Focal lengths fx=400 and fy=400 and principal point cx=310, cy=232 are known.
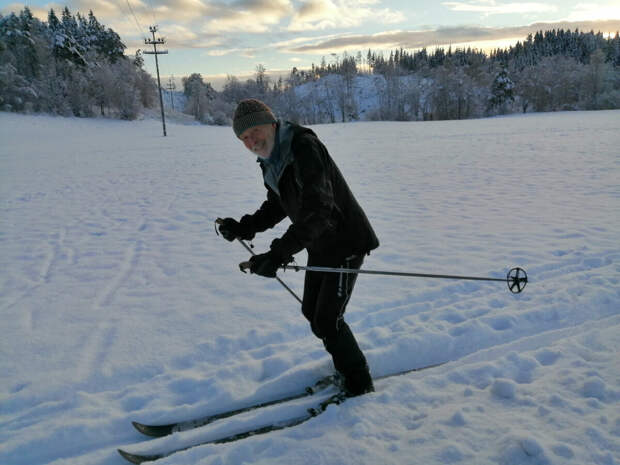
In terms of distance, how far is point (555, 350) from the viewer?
3146 millimetres

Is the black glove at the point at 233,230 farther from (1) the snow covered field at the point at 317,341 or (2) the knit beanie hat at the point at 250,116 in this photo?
(1) the snow covered field at the point at 317,341

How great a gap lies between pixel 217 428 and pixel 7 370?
2.08 metres

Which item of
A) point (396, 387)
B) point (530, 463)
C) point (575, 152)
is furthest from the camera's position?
point (575, 152)

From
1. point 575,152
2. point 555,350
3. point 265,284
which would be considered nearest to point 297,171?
point 555,350

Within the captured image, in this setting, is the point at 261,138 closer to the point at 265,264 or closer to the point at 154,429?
the point at 265,264

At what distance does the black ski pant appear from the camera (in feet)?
8.27

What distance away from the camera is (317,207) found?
2.19 m

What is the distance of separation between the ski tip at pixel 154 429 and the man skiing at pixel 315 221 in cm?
121

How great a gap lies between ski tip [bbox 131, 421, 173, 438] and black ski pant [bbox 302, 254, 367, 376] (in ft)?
3.97

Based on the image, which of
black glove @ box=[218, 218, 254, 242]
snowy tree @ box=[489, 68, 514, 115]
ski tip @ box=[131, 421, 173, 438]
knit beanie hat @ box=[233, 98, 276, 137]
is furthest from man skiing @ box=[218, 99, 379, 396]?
snowy tree @ box=[489, 68, 514, 115]

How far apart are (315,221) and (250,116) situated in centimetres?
71

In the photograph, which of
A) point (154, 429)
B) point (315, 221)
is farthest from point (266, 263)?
point (154, 429)

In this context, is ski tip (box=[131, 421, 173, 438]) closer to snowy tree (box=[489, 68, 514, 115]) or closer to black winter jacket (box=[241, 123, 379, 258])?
black winter jacket (box=[241, 123, 379, 258])

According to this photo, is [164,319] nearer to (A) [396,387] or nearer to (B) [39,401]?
(B) [39,401]
